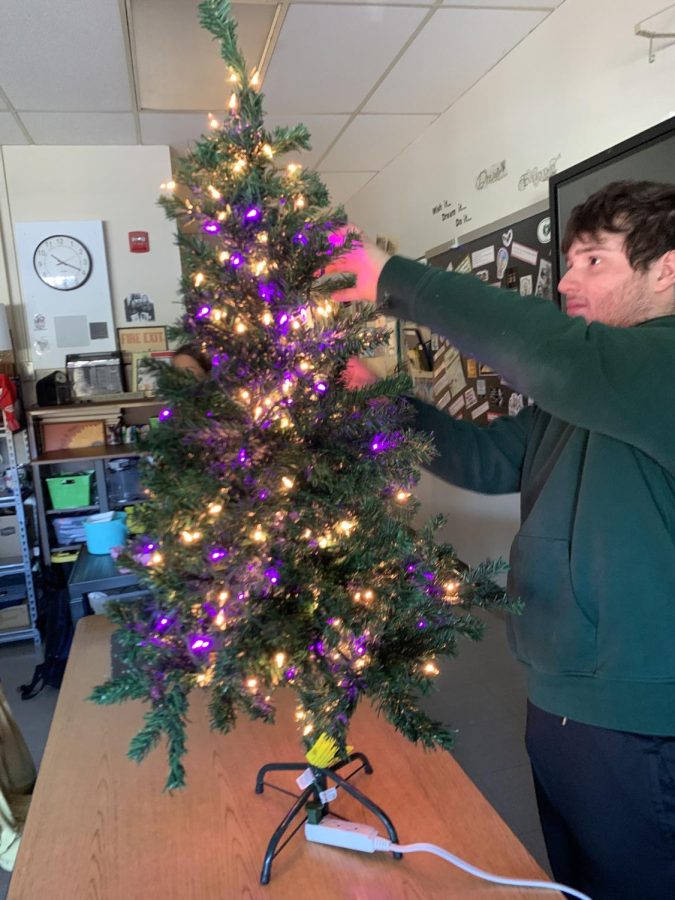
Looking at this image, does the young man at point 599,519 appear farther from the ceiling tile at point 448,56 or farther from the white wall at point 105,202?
the white wall at point 105,202

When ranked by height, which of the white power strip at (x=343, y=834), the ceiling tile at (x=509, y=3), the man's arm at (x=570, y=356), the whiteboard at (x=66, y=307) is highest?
the ceiling tile at (x=509, y=3)

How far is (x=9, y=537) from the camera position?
3.69m

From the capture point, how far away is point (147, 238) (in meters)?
4.04

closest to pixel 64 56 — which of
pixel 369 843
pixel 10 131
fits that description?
pixel 10 131

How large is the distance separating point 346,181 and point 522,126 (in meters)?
2.43

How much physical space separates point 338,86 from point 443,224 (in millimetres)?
991

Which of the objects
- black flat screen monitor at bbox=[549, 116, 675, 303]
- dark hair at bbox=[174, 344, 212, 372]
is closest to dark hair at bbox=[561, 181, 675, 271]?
dark hair at bbox=[174, 344, 212, 372]

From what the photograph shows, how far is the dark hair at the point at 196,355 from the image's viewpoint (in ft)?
2.40

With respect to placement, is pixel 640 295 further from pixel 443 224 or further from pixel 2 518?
pixel 2 518

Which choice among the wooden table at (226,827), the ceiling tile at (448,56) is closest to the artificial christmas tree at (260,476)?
the wooden table at (226,827)

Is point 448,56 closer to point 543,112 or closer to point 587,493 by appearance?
point 543,112

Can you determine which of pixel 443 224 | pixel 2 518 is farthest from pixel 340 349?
pixel 2 518

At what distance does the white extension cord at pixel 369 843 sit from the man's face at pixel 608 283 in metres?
0.80

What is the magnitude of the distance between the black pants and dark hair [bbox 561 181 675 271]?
0.72 m
